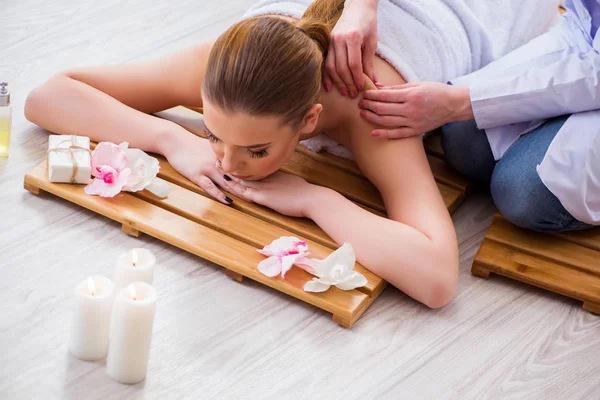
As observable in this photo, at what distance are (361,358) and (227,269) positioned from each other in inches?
15.0

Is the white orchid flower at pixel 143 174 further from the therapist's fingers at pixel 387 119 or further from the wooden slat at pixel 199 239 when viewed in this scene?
the therapist's fingers at pixel 387 119

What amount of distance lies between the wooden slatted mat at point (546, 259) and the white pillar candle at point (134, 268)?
870mm

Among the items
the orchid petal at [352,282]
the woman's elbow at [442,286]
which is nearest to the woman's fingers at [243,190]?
the orchid petal at [352,282]

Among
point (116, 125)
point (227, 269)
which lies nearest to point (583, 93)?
point (227, 269)

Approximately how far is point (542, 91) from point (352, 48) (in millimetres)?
498

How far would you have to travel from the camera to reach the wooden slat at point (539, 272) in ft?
7.18

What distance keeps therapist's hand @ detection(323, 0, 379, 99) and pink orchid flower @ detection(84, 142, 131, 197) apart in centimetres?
54

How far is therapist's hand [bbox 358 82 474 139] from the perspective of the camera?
2.25 metres

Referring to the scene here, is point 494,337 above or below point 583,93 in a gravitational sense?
below

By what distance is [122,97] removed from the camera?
248 cm

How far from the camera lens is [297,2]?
246cm

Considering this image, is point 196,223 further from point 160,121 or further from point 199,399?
point 199,399

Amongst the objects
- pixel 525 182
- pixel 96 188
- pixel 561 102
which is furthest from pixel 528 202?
pixel 96 188

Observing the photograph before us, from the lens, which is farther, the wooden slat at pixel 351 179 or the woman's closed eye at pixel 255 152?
the wooden slat at pixel 351 179
